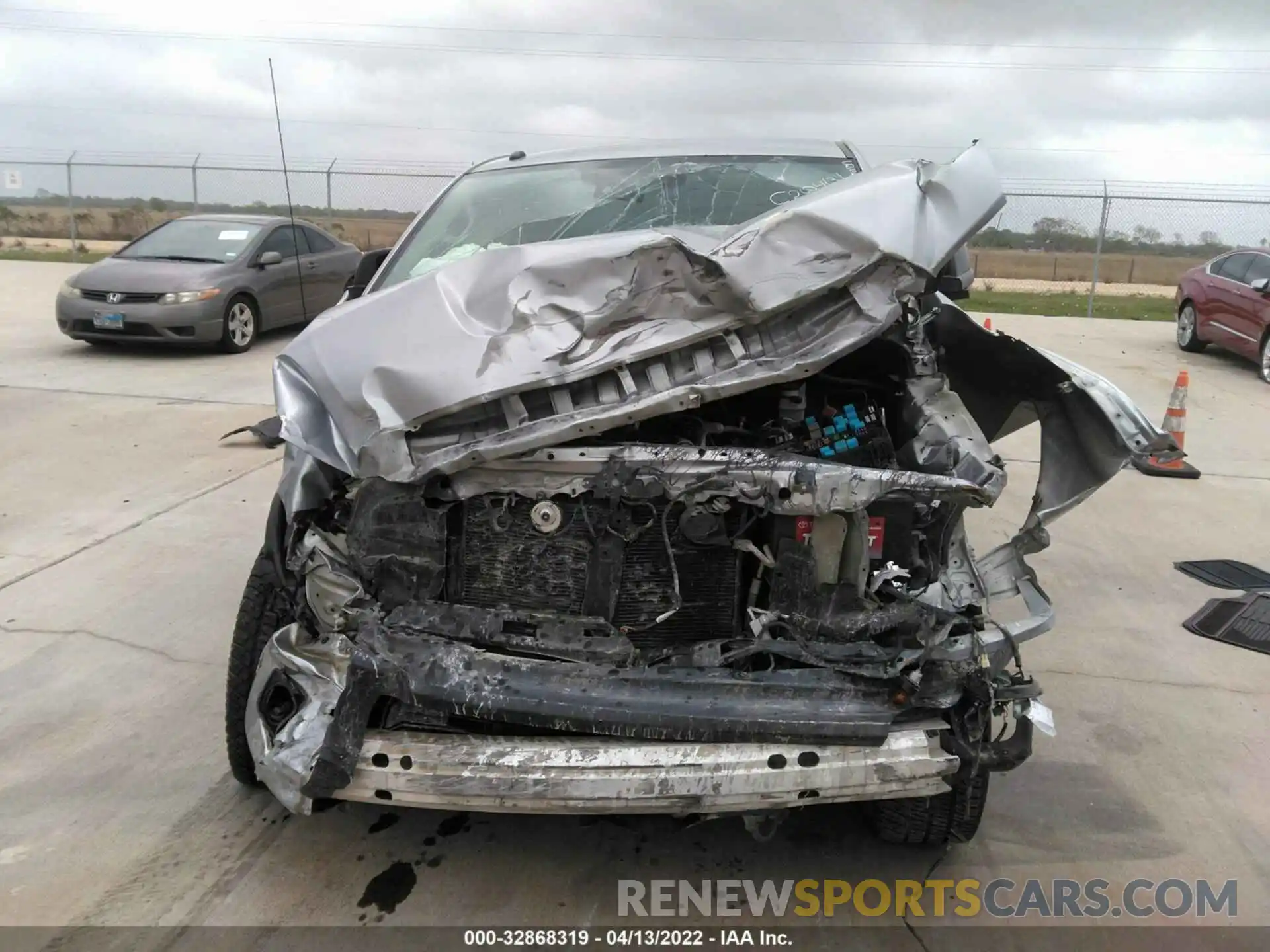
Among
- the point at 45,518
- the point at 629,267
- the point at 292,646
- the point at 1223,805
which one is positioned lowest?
the point at 1223,805

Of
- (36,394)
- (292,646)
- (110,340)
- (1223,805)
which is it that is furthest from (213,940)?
(110,340)

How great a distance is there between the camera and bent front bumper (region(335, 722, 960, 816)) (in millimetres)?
2186

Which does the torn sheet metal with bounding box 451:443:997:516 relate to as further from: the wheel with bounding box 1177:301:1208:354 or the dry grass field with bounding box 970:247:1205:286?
the dry grass field with bounding box 970:247:1205:286

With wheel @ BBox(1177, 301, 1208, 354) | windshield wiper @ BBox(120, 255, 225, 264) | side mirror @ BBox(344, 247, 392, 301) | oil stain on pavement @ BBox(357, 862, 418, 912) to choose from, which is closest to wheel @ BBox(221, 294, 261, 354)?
windshield wiper @ BBox(120, 255, 225, 264)

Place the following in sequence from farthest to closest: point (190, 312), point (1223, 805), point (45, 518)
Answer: point (190, 312), point (45, 518), point (1223, 805)

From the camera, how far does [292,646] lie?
8.33 feet

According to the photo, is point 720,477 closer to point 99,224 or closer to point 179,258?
point 179,258

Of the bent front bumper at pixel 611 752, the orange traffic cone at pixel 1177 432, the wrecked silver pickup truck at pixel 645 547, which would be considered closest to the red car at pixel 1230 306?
the orange traffic cone at pixel 1177 432

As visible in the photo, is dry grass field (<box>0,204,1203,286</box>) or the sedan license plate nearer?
the sedan license plate

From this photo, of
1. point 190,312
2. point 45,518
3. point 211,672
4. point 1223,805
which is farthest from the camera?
point 190,312

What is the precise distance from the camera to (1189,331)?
11758 millimetres

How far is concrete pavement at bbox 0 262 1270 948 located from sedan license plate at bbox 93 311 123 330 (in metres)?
3.77

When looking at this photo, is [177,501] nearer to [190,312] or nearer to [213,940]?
[213,940]

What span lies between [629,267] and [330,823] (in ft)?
6.12
